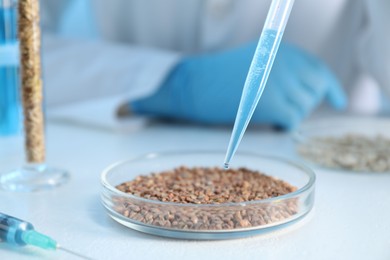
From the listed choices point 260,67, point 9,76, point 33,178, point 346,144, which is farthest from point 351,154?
point 9,76

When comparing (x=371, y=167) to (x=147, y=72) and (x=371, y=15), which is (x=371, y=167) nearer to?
(x=371, y=15)

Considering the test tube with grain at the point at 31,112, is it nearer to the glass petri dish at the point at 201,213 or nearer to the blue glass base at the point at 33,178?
the blue glass base at the point at 33,178

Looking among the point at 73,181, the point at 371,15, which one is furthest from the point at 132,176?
the point at 371,15

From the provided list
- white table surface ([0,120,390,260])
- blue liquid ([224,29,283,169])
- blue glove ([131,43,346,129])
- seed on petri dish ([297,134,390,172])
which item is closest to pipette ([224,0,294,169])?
blue liquid ([224,29,283,169])

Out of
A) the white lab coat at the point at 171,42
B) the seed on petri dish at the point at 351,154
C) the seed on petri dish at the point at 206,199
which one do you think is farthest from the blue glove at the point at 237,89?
the seed on petri dish at the point at 206,199

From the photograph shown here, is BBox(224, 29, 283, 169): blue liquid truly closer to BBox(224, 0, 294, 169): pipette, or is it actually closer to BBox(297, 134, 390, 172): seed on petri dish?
BBox(224, 0, 294, 169): pipette
